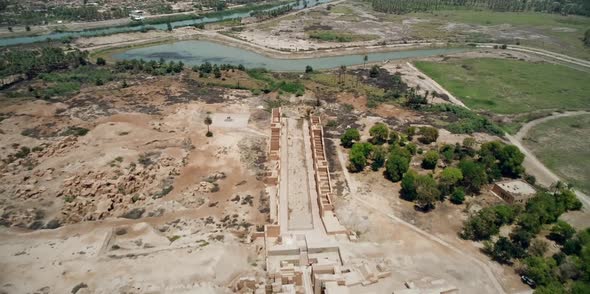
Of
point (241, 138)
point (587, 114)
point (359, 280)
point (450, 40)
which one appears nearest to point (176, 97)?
point (241, 138)

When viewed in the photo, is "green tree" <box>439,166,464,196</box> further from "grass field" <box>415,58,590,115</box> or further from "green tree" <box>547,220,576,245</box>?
"grass field" <box>415,58,590,115</box>

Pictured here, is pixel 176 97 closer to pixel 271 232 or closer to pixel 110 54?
pixel 271 232

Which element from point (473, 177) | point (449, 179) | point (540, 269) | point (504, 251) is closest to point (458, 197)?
point (449, 179)

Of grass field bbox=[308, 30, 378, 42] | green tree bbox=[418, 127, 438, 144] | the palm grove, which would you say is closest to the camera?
the palm grove

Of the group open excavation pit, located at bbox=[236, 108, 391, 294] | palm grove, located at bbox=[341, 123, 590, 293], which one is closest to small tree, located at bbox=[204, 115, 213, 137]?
open excavation pit, located at bbox=[236, 108, 391, 294]

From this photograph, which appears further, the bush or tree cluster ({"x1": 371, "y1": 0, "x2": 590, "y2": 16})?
tree cluster ({"x1": 371, "y1": 0, "x2": 590, "y2": 16})

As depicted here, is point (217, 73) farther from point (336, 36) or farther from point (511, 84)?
point (511, 84)
